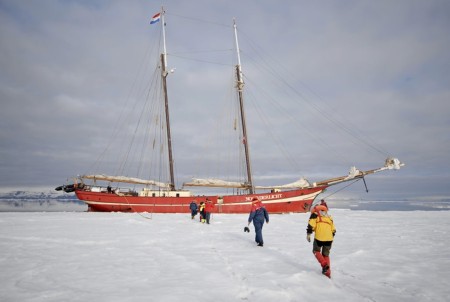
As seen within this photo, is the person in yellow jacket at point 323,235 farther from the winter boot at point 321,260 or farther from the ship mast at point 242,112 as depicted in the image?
the ship mast at point 242,112

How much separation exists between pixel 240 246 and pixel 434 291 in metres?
5.90

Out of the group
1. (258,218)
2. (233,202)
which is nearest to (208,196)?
(233,202)

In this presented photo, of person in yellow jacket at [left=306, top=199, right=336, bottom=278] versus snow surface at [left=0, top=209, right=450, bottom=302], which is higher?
person in yellow jacket at [left=306, top=199, right=336, bottom=278]

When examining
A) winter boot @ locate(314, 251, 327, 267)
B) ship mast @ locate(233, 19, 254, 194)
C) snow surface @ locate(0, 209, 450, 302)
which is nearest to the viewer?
snow surface @ locate(0, 209, 450, 302)

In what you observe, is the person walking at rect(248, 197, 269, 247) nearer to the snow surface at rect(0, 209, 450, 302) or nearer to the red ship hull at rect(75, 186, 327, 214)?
the snow surface at rect(0, 209, 450, 302)

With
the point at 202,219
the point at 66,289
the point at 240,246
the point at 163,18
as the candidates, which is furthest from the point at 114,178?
the point at 66,289

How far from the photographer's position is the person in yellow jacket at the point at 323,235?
636cm

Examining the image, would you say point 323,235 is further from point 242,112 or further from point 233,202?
point 242,112

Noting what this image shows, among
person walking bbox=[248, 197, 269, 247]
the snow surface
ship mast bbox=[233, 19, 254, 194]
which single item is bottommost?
the snow surface

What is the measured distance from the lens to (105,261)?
7461 millimetres

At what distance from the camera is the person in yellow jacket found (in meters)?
6.36

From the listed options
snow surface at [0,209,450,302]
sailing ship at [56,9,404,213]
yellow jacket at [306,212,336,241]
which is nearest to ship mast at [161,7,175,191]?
sailing ship at [56,9,404,213]

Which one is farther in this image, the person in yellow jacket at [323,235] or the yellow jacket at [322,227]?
the yellow jacket at [322,227]

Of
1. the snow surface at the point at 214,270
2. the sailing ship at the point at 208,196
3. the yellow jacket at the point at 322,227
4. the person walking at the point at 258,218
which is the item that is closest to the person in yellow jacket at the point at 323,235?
the yellow jacket at the point at 322,227
